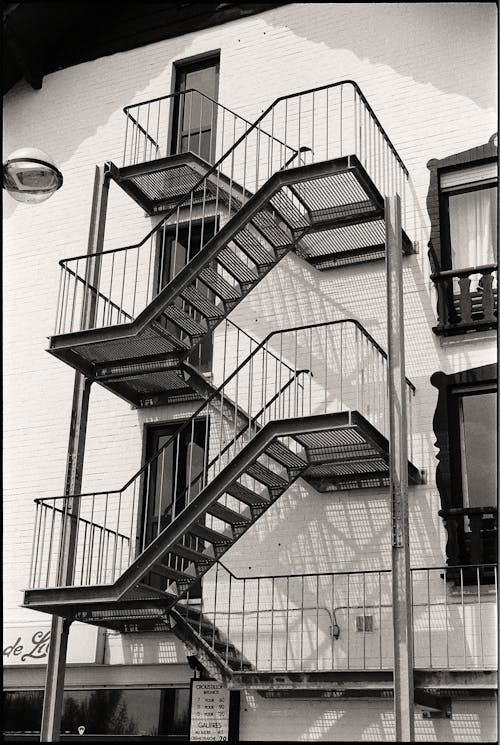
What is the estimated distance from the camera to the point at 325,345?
41.2 ft

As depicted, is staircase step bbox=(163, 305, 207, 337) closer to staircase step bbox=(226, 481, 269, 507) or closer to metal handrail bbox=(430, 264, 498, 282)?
staircase step bbox=(226, 481, 269, 507)

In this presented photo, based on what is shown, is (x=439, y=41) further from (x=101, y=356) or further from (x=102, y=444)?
(x=102, y=444)

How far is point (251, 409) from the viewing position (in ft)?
41.6

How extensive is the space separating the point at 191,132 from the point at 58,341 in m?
4.92

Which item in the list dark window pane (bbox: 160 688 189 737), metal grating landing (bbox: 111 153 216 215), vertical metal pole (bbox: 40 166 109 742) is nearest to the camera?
vertical metal pole (bbox: 40 166 109 742)

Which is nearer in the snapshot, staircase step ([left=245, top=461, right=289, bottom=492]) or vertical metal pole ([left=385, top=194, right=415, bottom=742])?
vertical metal pole ([left=385, top=194, right=415, bottom=742])

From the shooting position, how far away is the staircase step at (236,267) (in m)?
11.3

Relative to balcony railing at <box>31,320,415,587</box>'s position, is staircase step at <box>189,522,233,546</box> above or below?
below

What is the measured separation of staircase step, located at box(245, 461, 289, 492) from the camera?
10781mm

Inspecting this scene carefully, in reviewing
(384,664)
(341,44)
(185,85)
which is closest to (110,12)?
(185,85)

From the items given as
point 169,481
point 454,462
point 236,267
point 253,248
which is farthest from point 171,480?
point 454,462

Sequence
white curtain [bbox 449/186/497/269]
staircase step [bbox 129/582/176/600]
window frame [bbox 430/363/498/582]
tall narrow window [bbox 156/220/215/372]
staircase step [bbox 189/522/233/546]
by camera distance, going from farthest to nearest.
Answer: tall narrow window [bbox 156/220/215/372], white curtain [bbox 449/186/497/269], window frame [bbox 430/363/498/582], staircase step [bbox 189/522/233/546], staircase step [bbox 129/582/176/600]

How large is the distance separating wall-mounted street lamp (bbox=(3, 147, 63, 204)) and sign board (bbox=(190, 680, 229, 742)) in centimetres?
675

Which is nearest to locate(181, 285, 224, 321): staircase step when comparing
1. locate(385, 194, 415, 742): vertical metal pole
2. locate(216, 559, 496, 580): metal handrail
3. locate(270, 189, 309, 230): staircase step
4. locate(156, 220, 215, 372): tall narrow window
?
locate(270, 189, 309, 230): staircase step
